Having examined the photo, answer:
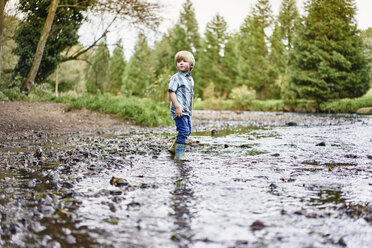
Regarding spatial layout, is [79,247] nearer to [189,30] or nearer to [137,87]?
[189,30]

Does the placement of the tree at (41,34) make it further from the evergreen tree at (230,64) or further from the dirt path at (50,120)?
the evergreen tree at (230,64)

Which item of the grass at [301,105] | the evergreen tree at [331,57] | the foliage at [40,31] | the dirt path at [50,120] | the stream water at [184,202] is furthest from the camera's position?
the evergreen tree at [331,57]

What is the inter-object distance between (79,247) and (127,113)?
10789mm

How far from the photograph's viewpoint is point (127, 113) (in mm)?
12336

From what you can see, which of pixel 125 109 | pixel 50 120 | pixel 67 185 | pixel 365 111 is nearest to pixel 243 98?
pixel 365 111

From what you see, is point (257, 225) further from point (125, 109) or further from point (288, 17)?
point (288, 17)

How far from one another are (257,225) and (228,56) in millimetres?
54752

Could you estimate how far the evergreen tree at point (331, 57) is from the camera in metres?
28.9


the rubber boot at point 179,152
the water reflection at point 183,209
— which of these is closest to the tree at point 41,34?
the rubber boot at point 179,152

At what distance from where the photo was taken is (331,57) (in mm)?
29094

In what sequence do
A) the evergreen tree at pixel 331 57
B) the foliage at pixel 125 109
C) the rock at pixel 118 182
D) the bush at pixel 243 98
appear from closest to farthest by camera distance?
the rock at pixel 118 182
the foliage at pixel 125 109
the evergreen tree at pixel 331 57
the bush at pixel 243 98

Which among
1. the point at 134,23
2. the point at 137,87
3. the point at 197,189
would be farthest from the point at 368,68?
the point at 137,87

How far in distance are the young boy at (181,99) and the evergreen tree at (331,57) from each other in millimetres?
26458

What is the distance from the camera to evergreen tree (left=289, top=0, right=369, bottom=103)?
94.8ft
